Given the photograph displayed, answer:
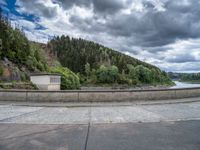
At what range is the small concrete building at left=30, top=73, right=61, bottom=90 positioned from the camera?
19.7 m

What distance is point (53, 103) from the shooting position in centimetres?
1013

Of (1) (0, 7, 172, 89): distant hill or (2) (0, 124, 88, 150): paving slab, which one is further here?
(1) (0, 7, 172, 89): distant hill

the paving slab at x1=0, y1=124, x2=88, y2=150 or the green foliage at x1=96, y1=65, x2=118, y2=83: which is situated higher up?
the green foliage at x1=96, y1=65, x2=118, y2=83

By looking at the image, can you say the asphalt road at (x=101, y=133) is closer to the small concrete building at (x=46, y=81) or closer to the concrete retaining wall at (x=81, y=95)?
the concrete retaining wall at (x=81, y=95)

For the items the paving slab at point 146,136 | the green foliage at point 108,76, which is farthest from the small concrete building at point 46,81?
the green foliage at point 108,76

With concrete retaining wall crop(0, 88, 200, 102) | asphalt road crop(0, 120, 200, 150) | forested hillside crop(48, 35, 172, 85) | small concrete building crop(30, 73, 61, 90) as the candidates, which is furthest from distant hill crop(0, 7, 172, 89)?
asphalt road crop(0, 120, 200, 150)

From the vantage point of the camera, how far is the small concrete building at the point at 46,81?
19703 millimetres

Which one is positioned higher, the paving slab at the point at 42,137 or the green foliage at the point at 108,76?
the green foliage at the point at 108,76

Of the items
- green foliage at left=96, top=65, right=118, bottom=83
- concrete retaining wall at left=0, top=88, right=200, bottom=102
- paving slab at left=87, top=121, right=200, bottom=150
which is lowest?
paving slab at left=87, top=121, right=200, bottom=150

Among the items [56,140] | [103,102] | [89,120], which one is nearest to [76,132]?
[56,140]

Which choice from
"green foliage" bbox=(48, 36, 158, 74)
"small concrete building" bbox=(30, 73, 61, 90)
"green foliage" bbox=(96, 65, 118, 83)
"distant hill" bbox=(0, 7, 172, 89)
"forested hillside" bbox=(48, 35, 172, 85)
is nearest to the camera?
"small concrete building" bbox=(30, 73, 61, 90)

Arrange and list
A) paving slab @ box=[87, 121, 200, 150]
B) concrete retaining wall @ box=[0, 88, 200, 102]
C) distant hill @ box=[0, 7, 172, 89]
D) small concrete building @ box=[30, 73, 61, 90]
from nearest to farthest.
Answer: paving slab @ box=[87, 121, 200, 150] < concrete retaining wall @ box=[0, 88, 200, 102] < small concrete building @ box=[30, 73, 61, 90] < distant hill @ box=[0, 7, 172, 89]

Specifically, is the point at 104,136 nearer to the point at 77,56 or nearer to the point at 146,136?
the point at 146,136

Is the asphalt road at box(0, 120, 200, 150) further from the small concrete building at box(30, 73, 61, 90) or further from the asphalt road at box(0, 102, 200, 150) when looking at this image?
the small concrete building at box(30, 73, 61, 90)
